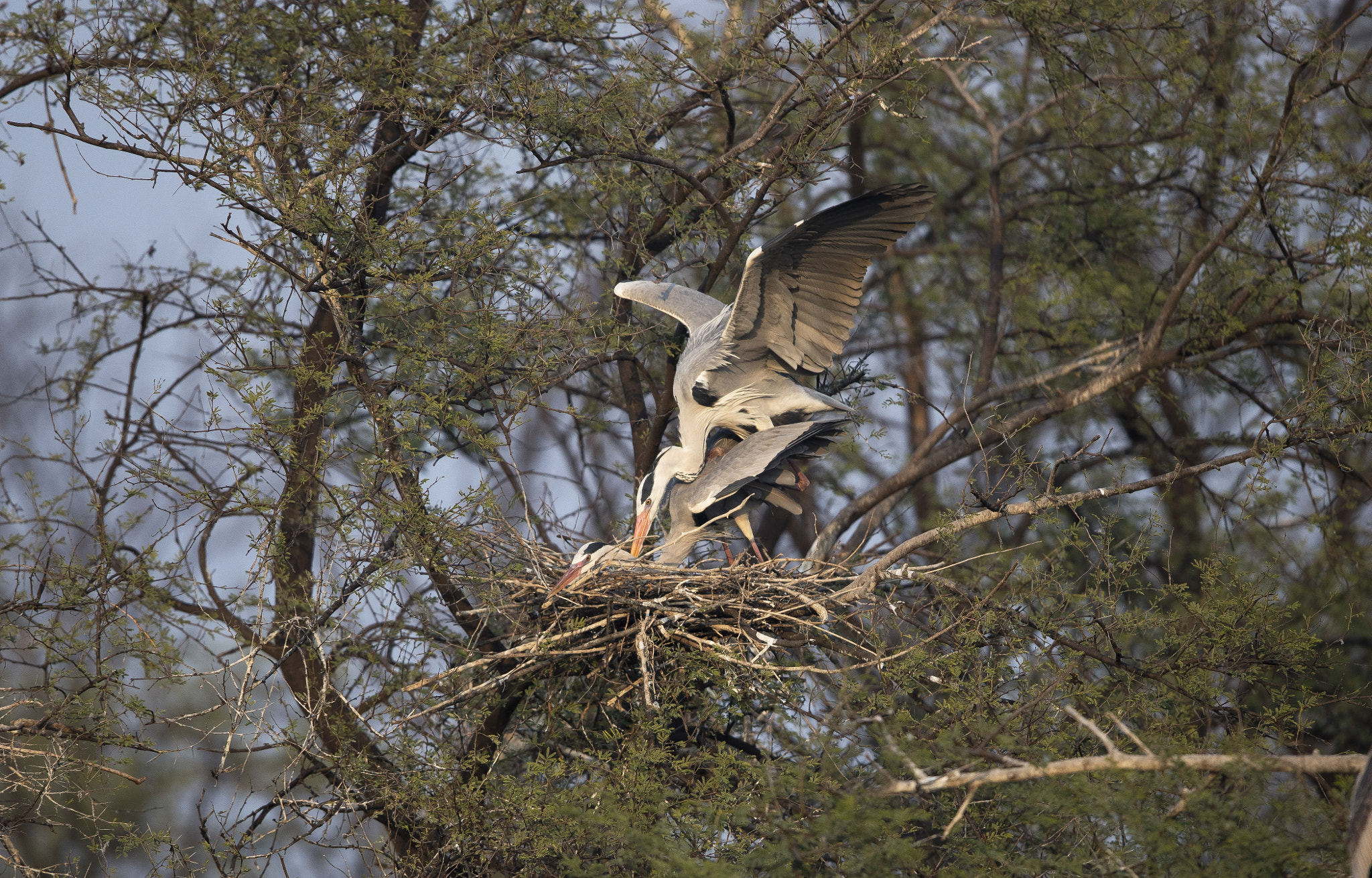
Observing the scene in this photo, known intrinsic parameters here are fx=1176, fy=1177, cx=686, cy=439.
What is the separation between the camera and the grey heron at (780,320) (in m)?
5.20

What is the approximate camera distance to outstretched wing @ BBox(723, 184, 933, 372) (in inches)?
203

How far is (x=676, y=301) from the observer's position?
19.3 ft

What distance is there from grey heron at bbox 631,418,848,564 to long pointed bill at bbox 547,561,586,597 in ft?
1.12

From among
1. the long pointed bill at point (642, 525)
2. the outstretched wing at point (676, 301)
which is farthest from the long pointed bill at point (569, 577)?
the outstretched wing at point (676, 301)

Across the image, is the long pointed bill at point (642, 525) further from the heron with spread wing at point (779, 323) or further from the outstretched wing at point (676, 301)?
the outstretched wing at point (676, 301)

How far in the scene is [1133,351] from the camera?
6.94 metres

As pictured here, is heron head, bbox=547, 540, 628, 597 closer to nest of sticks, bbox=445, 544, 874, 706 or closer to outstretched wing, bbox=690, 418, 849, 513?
nest of sticks, bbox=445, 544, 874, 706

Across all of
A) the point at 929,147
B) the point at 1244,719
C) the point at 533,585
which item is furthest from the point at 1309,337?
the point at 929,147

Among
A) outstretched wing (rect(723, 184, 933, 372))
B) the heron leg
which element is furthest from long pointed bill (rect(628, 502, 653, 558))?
outstretched wing (rect(723, 184, 933, 372))

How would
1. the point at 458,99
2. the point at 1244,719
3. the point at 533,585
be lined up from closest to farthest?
the point at 1244,719 → the point at 533,585 → the point at 458,99

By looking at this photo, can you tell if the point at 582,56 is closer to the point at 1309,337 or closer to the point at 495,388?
the point at 495,388

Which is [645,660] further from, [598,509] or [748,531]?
[598,509]

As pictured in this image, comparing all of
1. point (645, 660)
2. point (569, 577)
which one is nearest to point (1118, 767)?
point (645, 660)

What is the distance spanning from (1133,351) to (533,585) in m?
3.90
